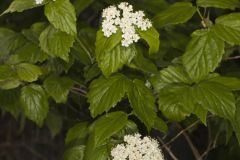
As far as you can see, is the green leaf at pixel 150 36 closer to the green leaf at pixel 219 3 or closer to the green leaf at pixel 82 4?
the green leaf at pixel 219 3

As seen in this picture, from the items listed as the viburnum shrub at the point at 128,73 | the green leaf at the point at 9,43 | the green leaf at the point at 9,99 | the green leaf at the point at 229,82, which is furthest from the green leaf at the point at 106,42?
the green leaf at the point at 9,99

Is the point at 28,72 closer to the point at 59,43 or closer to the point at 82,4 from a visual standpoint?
the point at 59,43

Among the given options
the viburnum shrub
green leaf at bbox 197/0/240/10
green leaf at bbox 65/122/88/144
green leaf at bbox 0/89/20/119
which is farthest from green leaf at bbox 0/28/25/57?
green leaf at bbox 197/0/240/10

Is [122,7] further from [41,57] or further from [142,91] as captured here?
[41,57]

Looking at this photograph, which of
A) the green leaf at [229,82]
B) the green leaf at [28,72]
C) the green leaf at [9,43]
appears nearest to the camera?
the green leaf at [229,82]

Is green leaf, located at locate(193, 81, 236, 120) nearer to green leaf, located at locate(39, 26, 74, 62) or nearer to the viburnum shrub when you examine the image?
the viburnum shrub
